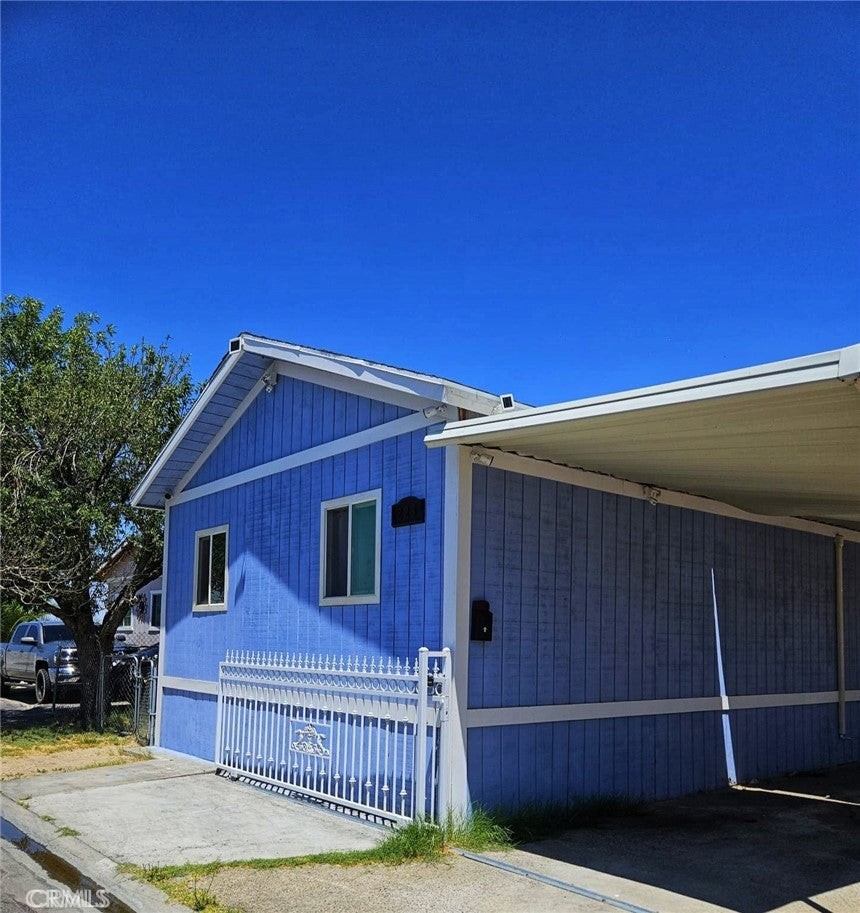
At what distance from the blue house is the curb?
2115 mm

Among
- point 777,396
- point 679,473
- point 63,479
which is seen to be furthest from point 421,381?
point 63,479

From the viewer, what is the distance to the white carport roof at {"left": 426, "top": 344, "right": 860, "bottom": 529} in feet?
16.5

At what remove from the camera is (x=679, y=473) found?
8.05 m

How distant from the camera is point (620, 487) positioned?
28.7 ft

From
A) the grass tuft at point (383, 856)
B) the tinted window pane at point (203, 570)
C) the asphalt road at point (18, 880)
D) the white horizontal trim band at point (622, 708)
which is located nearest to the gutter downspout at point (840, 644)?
the white horizontal trim band at point (622, 708)

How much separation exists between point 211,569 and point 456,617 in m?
5.18

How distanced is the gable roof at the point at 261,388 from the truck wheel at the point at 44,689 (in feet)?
26.2

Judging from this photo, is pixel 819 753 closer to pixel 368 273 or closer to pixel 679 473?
pixel 679 473

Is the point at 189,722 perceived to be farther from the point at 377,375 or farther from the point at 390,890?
the point at 390,890

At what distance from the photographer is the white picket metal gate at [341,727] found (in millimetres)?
7223

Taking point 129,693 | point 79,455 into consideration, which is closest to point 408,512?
point 79,455

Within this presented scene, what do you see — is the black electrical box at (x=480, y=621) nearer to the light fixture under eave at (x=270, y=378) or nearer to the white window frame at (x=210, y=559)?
the light fixture under eave at (x=270, y=378)

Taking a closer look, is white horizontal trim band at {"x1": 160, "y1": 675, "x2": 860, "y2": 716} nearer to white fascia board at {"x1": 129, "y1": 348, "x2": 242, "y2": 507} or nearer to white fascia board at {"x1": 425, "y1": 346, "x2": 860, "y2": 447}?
white fascia board at {"x1": 425, "y1": 346, "x2": 860, "y2": 447}

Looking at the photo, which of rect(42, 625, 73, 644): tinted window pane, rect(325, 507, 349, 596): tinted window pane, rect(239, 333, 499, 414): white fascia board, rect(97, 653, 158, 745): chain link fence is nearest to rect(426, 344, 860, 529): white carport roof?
rect(239, 333, 499, 414): white fascia board
